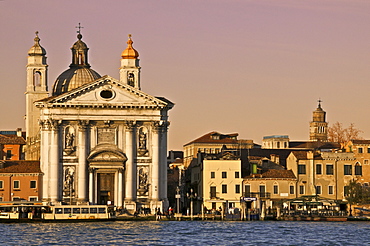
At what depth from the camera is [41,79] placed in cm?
11106

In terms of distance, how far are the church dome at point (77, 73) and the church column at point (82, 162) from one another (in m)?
9.18

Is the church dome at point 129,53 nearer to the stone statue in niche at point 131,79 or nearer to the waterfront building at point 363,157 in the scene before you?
the stone statue in niche at point 131,79

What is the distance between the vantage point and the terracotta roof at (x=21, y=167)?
324ft

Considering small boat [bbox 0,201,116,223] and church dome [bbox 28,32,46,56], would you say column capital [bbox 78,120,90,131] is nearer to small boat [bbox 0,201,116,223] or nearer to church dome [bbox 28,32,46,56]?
small boat [bbox 0,201,116,223]

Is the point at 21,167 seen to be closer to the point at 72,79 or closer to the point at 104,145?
the point at 104,145

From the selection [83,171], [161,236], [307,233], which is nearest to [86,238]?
[161,236]

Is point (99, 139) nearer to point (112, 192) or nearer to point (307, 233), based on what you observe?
point (112, 192)

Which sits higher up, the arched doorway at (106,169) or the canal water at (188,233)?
the arched doorway at (106,169)

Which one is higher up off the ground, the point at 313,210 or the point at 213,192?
the point at 213,192

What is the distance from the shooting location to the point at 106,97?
322 ft

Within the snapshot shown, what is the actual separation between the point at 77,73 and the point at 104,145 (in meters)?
11.2

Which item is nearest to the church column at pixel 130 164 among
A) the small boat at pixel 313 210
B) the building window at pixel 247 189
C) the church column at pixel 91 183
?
the church column at pixel 91 183

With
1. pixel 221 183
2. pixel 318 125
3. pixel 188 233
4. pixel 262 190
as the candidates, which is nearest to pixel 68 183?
pixel 221 183

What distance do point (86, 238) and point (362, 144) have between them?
3948 centimetres
